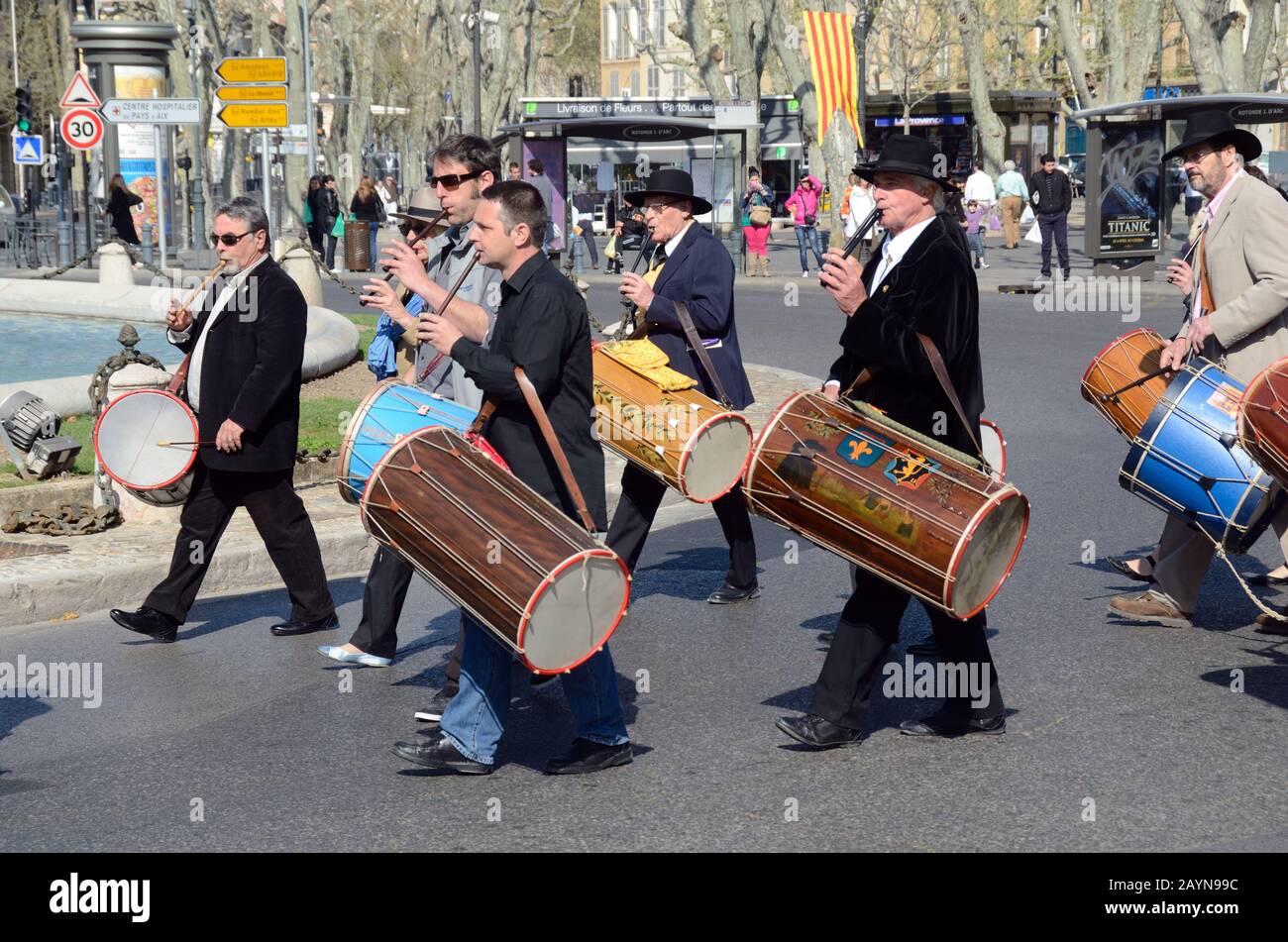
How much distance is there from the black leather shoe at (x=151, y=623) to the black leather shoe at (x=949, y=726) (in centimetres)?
322

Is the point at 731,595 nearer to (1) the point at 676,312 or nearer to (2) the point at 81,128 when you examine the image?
(1) the point at 676,312

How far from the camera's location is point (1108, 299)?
23828mm

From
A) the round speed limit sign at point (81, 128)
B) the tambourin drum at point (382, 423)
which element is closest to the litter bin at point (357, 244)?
the round speed limit sign at point (81, 128)

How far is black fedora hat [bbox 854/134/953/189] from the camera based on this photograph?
18.5 ft

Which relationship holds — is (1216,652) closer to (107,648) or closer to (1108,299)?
(107,648)

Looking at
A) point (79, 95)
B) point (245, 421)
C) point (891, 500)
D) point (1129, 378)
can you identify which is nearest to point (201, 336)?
point (245, 421)

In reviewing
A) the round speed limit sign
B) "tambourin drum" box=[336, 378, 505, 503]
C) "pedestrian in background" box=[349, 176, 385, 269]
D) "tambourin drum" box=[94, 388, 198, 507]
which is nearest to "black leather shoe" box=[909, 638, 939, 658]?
"tambourin drum" box=[336, 378, 505, 503]

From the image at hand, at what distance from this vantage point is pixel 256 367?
283 inches

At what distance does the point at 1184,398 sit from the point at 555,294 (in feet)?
8.47

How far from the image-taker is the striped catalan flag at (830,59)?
2669 centimetres

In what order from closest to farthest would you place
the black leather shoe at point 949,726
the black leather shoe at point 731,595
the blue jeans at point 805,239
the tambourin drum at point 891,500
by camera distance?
the tambourin drum at point 891,500, the black leather shoe at point 949,726, the black leather shoe at point 731,595, the blue jeans at point 805,239

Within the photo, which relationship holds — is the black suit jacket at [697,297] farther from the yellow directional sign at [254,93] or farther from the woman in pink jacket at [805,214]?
the woman in pink jacket at [805,214]

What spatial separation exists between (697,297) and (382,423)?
237cm

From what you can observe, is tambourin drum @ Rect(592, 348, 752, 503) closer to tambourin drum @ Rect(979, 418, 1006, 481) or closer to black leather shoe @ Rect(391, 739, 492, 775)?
tambourin drum @ Rect(979, 418, 1006, 481)
